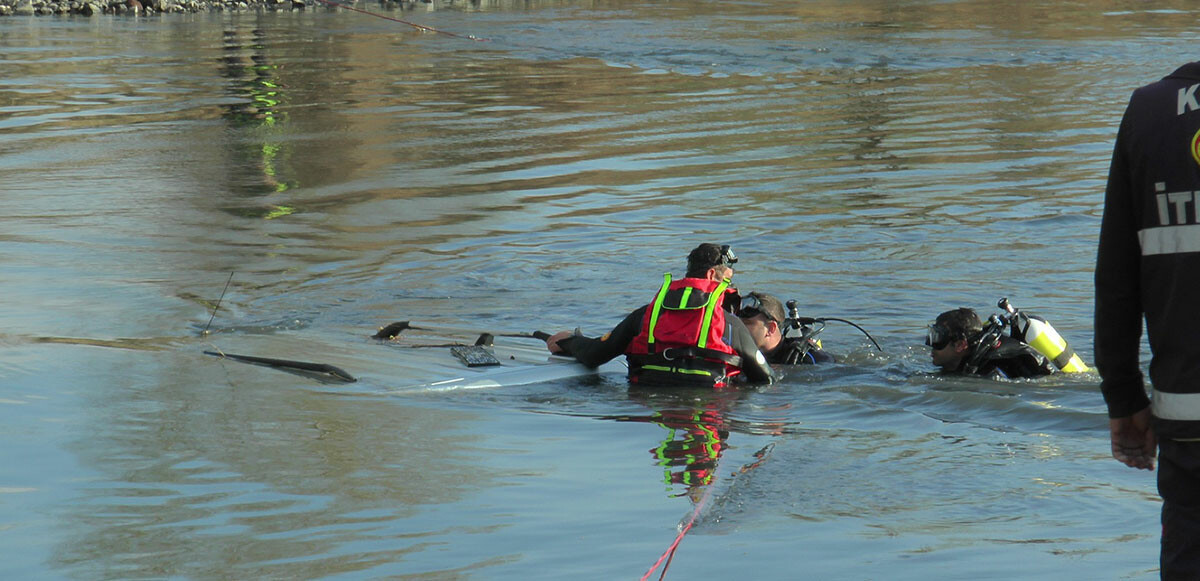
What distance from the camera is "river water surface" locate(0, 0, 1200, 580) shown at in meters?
4.68

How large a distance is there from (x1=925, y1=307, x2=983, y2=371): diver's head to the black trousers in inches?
186

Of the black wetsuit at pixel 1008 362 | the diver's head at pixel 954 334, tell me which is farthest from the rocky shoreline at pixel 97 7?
the black wetsuit at pixel 1008 362

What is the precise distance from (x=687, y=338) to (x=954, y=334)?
1455 millimetres

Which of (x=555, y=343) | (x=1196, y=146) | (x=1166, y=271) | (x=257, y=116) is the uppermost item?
(x=1196, y=146)

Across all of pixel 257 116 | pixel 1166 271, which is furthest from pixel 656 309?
pixel 257 116

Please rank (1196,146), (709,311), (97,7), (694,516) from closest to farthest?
(1196,146), (694,516), (709,311), (97,7)

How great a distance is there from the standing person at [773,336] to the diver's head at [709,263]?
2.03 feet

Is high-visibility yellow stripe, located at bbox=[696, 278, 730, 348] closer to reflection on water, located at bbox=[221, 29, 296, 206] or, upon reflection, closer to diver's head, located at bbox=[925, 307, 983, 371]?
diver's head, located at bbox=[925, 307, 983, 371]

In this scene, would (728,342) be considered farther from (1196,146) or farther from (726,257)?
(1196,146)

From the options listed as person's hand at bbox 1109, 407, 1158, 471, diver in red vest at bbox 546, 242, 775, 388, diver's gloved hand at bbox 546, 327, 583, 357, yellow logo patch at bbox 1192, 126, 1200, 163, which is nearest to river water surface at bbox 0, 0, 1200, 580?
diver in red vest at bbox 546, 242, 775, 388

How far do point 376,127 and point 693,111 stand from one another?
4620 mm

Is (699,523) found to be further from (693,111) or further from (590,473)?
(693,111)

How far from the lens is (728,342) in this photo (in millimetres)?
7223

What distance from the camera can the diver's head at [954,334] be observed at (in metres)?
7.32
